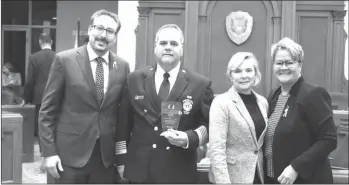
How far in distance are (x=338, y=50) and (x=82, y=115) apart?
518cm

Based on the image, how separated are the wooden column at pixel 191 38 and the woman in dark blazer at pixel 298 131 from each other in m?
4.31

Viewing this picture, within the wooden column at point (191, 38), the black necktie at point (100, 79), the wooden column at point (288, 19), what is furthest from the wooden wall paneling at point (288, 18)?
the black necktie at point (100, 79)

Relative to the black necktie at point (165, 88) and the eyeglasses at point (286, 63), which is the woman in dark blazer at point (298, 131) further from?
the black necktie at point (165, 88)

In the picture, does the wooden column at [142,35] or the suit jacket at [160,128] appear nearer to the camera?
the suit jacket at [160,128]

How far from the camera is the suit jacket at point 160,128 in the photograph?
8.46 feet

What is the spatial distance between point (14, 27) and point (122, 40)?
4.84m

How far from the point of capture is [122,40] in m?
7.53

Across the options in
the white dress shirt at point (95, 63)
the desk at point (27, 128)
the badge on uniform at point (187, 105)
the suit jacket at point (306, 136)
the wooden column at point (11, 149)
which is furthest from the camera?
the desk at point (27, 128)

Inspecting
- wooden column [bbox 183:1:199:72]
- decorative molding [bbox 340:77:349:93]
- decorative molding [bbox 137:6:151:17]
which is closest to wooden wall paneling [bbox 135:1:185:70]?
decorative molding [bbox 137:6:151:17]

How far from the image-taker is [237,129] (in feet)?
8.21

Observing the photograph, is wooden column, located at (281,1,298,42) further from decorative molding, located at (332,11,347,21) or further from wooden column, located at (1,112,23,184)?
wooden column, located at (1,112,23,184)

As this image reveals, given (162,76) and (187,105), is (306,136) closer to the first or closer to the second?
(187,105)

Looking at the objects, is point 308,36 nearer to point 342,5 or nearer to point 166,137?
point 342,5

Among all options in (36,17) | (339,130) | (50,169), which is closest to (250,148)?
(50,169)
